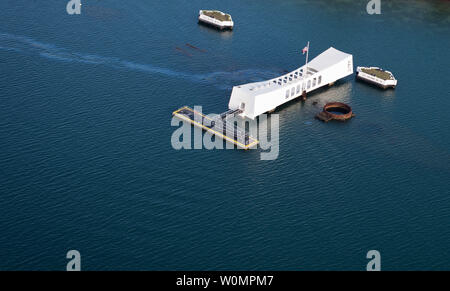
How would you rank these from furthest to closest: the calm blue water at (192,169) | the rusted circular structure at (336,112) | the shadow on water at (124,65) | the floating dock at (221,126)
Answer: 1. the shadow on water at (124,65)
2. the rusted circular structure at (336,112)
3. the floating dock at (221,126)
4. the calm blue water at (192,169)

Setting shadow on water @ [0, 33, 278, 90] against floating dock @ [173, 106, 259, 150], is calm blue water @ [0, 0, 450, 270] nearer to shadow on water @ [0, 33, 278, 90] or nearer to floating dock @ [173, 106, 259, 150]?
shadow on water @ [0, 33, 278, 90]

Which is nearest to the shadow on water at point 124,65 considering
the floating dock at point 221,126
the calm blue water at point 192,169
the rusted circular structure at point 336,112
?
the calm blue water at point 192,169

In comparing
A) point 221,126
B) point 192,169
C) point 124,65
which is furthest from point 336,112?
point 124,65

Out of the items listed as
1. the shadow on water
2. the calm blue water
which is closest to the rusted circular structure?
the calm blue water

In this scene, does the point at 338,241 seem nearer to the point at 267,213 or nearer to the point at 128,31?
the point at 267,213

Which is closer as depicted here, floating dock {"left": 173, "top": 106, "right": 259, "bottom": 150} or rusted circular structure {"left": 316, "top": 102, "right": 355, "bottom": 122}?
floating dock {"left": 173, "top": 106, "right": 259, "bottom": 150}

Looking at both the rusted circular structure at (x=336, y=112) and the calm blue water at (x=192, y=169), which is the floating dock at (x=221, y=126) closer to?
the calm blue water at (x=192, y=169)
